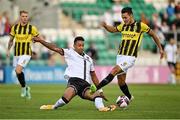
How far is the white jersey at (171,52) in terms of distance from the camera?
3161 cm

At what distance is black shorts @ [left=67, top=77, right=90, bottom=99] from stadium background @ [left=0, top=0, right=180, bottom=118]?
1579cm

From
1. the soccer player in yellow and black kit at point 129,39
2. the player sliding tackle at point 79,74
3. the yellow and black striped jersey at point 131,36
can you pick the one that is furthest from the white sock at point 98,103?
the yellow and black striped jersey at point 131,36

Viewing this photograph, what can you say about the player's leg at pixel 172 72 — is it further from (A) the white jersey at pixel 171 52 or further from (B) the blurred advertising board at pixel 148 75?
(B) the blurred advertising board at pixel 148 75

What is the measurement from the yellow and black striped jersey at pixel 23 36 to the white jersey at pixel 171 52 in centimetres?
1282

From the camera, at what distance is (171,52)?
105 feet

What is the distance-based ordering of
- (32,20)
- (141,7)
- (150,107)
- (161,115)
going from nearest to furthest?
(161,115) < (150,107) < (32,20) < (141,7)

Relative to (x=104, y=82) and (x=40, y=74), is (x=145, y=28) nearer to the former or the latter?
(x=104, y=82)

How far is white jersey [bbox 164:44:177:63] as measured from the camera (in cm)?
3161

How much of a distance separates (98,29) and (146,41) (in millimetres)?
2417

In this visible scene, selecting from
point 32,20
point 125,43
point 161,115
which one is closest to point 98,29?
point 32,20

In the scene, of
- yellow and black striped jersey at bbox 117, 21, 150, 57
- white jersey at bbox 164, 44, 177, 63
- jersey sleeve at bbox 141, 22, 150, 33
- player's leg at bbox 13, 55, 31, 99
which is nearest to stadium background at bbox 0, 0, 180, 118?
white jersey at bbox 164, 44, 177, 63

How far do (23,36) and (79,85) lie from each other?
231 inches

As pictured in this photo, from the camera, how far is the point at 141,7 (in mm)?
35125

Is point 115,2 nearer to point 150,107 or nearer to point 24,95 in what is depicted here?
point 24,95
